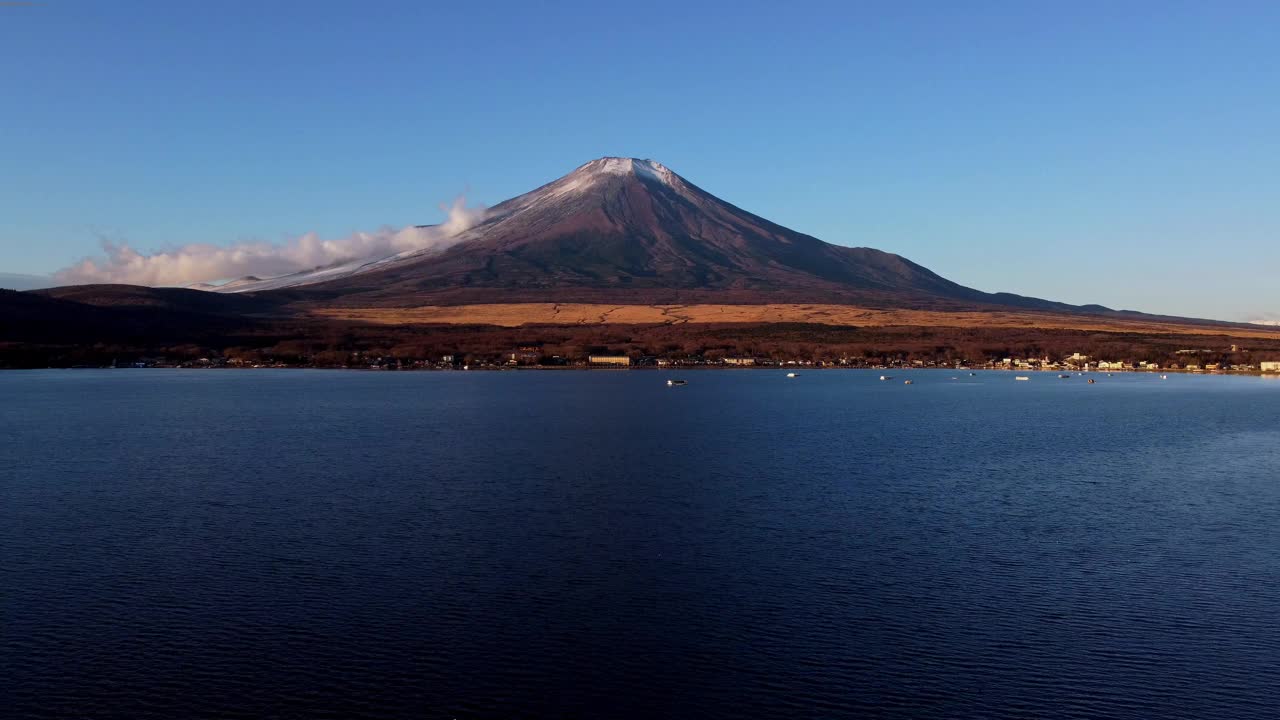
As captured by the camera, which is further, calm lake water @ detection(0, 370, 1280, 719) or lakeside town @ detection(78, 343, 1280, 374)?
lakeside town @ detection(78, 343, 1280, 374)

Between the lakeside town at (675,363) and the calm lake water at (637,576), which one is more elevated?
the lakeside town at (675,363)

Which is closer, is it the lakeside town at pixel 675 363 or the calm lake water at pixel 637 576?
the calm lake water at pixel 637 576

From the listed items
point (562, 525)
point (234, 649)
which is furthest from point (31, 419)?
point (234, 649)

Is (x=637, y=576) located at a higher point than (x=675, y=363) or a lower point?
lower

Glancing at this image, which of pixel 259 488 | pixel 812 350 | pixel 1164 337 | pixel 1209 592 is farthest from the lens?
pixel 1164 337

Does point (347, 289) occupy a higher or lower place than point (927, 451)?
higher

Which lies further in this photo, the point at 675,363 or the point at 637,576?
the point at 675,363

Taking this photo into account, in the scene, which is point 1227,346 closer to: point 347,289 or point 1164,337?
point 1164,337

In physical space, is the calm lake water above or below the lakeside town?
below
